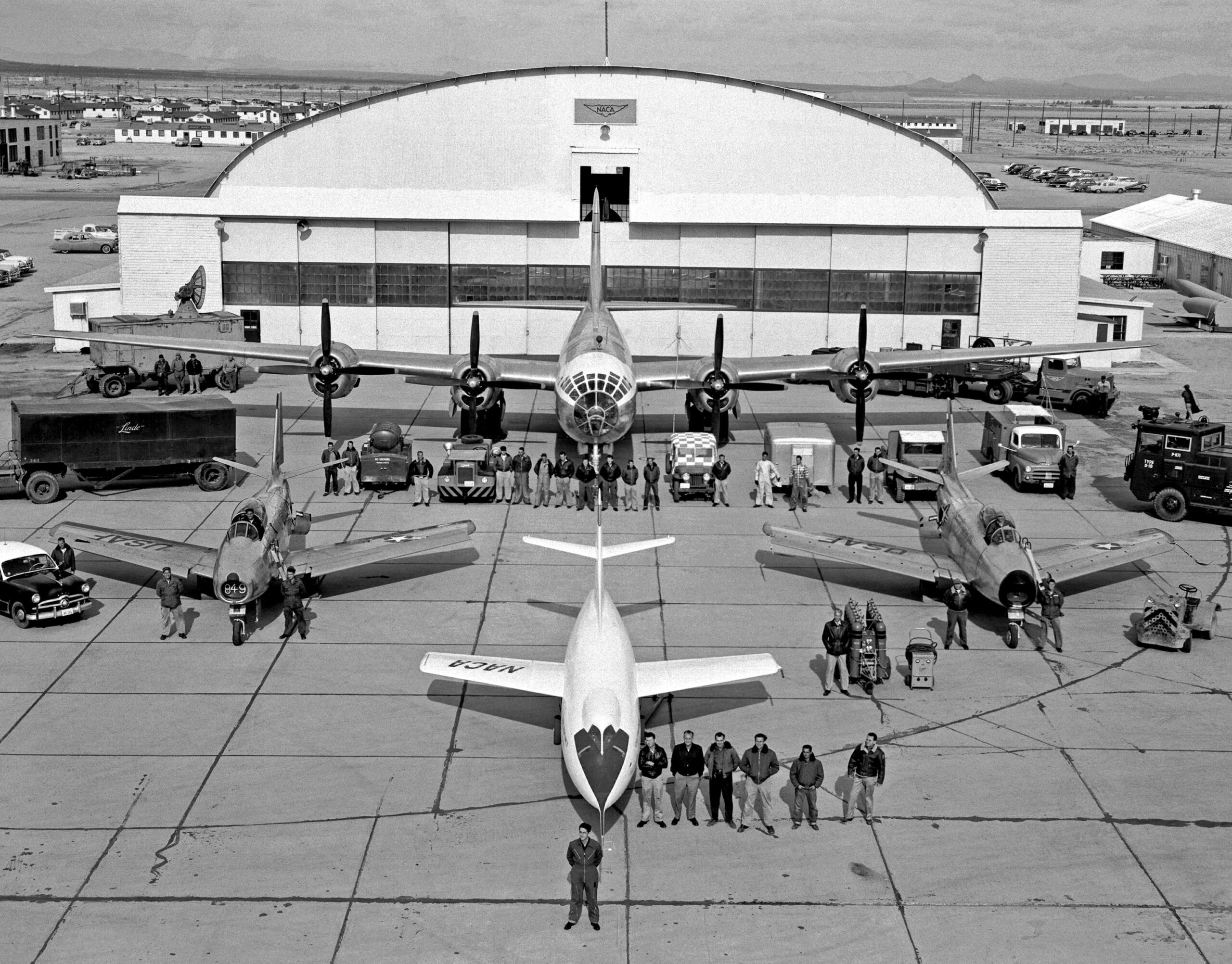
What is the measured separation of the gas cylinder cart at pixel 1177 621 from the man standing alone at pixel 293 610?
18.5m

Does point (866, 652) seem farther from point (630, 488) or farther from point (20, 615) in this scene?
point (20, 615)

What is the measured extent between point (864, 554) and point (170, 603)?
52.7 feet

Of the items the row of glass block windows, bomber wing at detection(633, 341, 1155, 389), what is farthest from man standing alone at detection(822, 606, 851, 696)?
the row of glass block windows

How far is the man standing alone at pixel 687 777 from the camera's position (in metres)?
22.3

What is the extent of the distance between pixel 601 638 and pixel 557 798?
2.87m

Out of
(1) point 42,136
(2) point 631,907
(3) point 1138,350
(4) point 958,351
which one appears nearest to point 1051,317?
(3) point 1138,350

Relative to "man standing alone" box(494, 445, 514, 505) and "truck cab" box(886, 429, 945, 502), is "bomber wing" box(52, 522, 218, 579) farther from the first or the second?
"truck cab" box(886, 429, 945, 502)

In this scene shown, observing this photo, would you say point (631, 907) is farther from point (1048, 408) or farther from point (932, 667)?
point (1048, 408)

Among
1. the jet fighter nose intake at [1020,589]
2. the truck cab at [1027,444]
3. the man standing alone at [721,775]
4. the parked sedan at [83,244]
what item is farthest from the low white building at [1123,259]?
the man standing alone at [721,775]

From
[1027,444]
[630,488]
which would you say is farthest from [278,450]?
[1027,444]

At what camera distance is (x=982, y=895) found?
20.3 meters

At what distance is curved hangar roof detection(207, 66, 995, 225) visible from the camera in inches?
2448

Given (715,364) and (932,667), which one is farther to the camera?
(715,364)

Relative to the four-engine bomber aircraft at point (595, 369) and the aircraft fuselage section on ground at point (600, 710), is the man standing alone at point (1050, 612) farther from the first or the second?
the four-engine bomber aircraft at point (595, 369)
